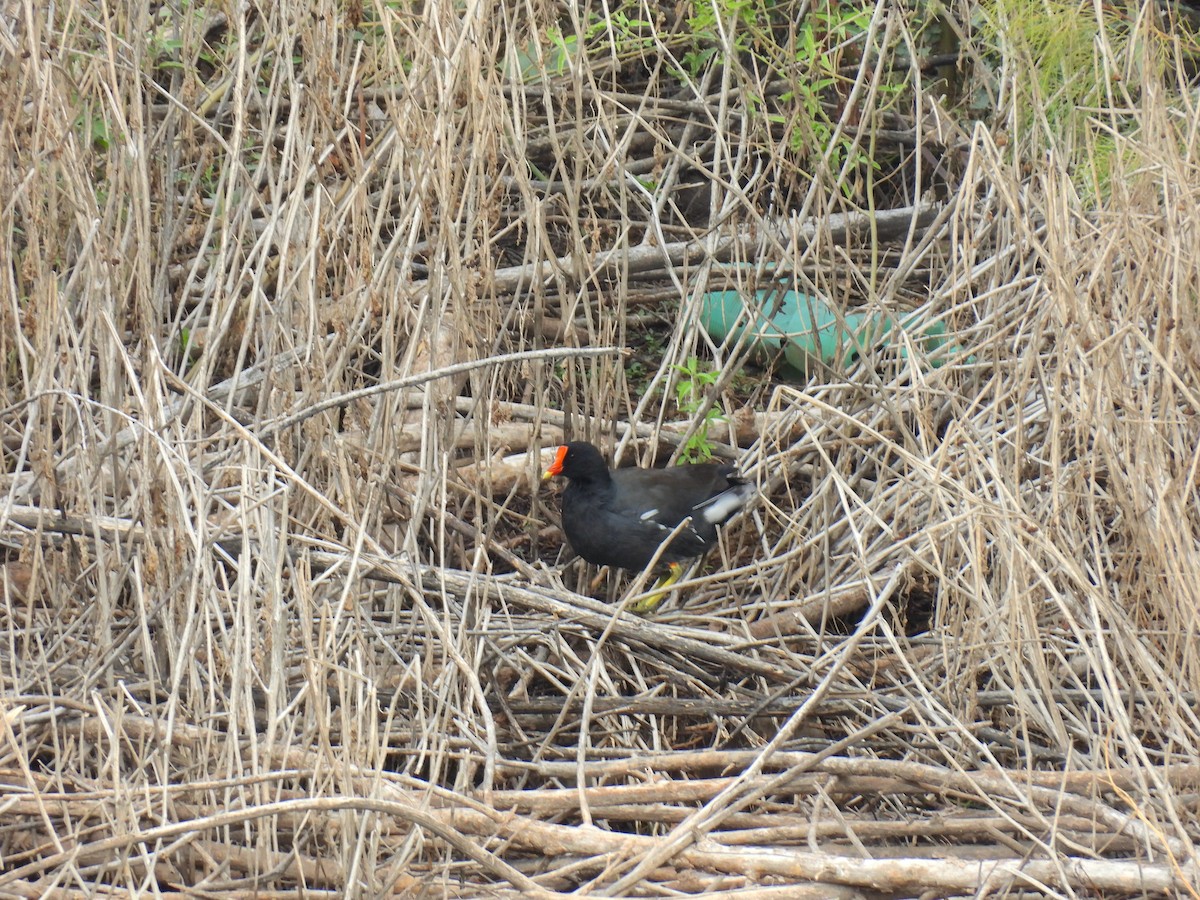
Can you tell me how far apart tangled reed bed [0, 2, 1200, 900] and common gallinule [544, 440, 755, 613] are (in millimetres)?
131

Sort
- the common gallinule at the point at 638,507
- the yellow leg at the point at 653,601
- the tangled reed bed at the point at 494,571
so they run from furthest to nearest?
1. the yellow leg at the point at 653,601
2. the common gallinule at the point at 638,507
3. the tangled reed bed at the point at 494,571

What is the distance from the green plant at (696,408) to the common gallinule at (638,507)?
0.11 m

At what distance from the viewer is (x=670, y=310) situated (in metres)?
5.25

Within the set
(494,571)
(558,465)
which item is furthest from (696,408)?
(494,571)

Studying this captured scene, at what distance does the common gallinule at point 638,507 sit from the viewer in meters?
4.00

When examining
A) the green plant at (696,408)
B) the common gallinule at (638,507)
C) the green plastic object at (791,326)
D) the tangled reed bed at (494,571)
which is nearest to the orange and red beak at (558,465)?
the common gallinule at (638,507)

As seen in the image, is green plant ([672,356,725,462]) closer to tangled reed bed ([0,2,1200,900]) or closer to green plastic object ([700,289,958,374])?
tangled reed bed ([0,2,1200,900])

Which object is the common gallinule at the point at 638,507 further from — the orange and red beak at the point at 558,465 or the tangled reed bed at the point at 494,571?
the tangled reed bed at the point at 494,571

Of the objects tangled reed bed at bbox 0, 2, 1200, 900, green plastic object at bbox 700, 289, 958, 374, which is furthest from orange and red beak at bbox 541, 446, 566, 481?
green plastic object at bbox 700, 289, 958, 374

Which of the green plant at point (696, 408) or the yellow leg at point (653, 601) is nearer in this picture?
the green plant at point (696, 408)

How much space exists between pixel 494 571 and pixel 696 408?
0.82 metres

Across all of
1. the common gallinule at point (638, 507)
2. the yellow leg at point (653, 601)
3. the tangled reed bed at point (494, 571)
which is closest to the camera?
the tangled reed bed at point (494, 571)

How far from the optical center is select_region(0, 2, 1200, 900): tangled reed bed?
8.34 ft

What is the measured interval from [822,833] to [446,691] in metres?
0.83
